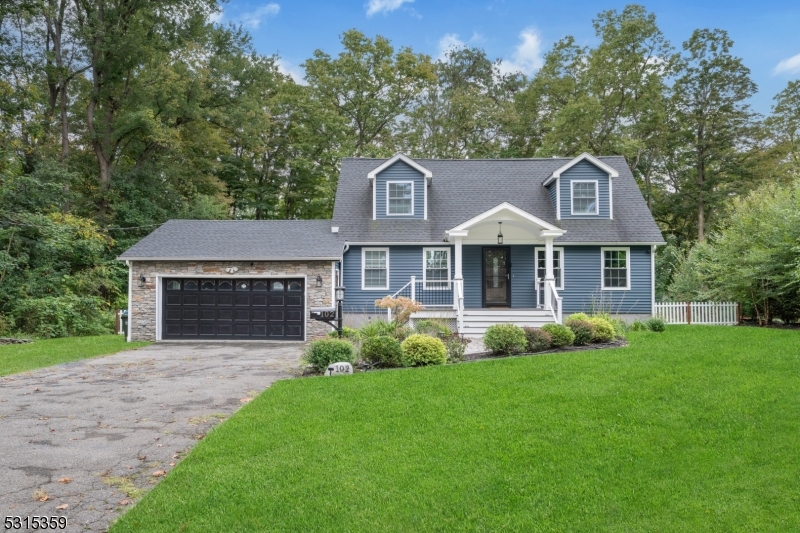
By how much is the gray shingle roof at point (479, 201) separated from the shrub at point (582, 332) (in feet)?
19.6

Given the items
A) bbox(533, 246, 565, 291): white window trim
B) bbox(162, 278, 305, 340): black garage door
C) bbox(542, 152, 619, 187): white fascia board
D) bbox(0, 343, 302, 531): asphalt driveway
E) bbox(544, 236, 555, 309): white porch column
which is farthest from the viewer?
bbox(542, 152, 619, 187): white fascia board

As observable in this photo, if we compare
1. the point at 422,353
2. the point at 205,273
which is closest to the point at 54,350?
the point at 205,273

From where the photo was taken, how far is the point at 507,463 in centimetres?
450

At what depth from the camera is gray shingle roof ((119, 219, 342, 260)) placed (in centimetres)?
1456

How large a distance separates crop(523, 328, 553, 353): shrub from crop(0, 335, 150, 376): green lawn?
10.1m

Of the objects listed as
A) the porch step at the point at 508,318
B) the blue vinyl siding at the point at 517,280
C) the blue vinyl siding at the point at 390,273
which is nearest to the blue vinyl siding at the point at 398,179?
the blue vinyl siding at the point at 390,273

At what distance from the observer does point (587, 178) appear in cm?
1711

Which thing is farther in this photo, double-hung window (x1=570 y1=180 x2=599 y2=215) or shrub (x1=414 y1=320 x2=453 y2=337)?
double-hung window (x1=570 y1=180 x2=599 y2=215)

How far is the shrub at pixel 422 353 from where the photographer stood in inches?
363

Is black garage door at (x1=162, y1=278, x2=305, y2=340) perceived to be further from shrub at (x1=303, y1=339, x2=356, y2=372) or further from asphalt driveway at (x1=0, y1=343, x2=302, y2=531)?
shrub at (x1=303, y1=339, x2=356, y2=372)

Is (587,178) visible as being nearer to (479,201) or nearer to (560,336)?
(479,201)

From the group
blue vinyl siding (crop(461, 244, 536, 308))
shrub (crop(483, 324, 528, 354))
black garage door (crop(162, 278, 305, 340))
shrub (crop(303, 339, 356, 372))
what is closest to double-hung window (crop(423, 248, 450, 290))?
blue vinyl siding (crop(461, 244, 536, 308))

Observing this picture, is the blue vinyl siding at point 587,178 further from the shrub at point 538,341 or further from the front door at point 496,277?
the shrub at point 538,341

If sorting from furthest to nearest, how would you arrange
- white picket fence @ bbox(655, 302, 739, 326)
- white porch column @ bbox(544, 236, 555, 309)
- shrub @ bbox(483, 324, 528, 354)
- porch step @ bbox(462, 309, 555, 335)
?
white picket fence @ bbox(655, 302, 739, 326)
white porch column @ bbox(544, 236, 555, 309)
porch step @ bbox(462, 309, 555, 335)
shrub @ bbox(483, 324, 528, 354)
